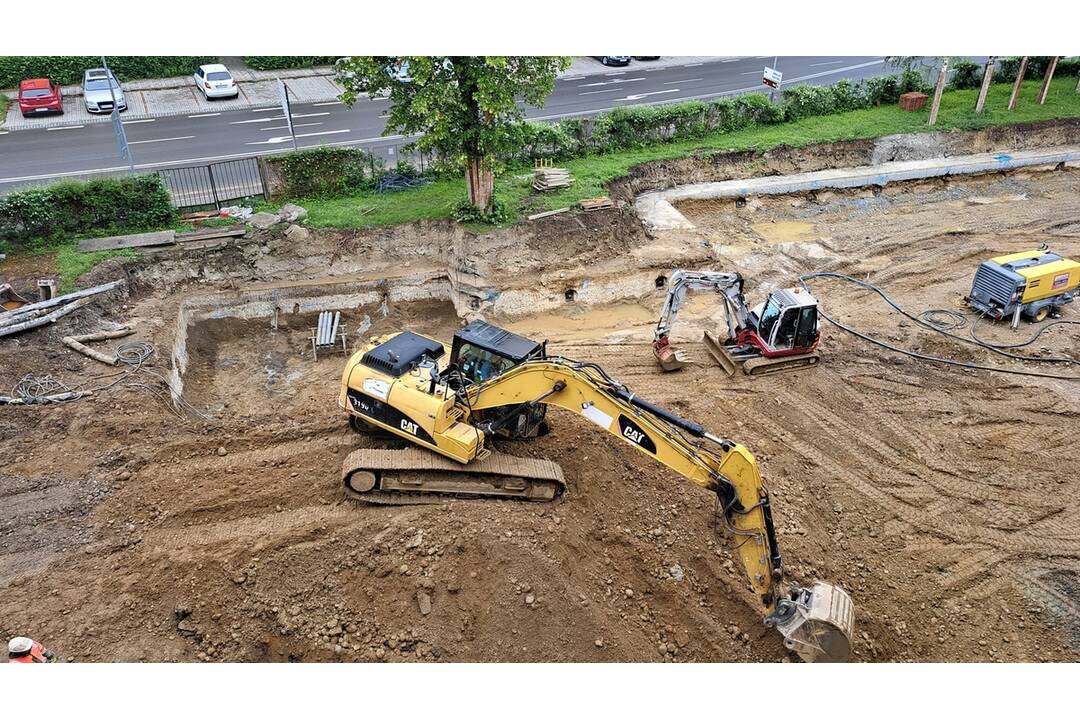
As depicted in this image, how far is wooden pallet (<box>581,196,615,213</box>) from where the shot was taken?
879 inches

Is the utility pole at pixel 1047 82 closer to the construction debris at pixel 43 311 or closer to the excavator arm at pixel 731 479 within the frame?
the excavator arm at pixel 731 479

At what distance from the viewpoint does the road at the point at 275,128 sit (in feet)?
82.9

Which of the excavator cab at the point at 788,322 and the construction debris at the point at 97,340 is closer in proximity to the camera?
the construction debris at the point at 97,340

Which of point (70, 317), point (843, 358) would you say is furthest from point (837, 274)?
point (70, 317)

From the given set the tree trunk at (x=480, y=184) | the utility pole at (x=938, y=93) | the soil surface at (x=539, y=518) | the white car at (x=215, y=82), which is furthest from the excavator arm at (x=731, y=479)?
the white car at (x=215, y=82)

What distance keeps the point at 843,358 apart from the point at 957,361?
247 cm

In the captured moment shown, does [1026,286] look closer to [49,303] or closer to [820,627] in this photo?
[820,627]

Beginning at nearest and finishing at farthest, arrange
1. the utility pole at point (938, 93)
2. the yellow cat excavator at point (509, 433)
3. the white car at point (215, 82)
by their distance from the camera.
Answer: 1. the yellow cat excavator at point (509, 433)
2. the utility pole at point (938, 93)
3. the white car at point (215, 82)

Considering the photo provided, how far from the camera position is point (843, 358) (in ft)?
57.6

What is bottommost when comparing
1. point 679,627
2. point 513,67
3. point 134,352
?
point 679,627

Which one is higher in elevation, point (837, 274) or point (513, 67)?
point (513, 67)

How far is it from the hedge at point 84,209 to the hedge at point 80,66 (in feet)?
51.2

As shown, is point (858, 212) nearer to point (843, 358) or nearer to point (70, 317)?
point (843, 358)

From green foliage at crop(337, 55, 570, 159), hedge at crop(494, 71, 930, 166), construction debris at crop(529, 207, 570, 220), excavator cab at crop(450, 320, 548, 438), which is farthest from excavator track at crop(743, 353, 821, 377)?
hedge at crop(494, 71, 930, 166)
